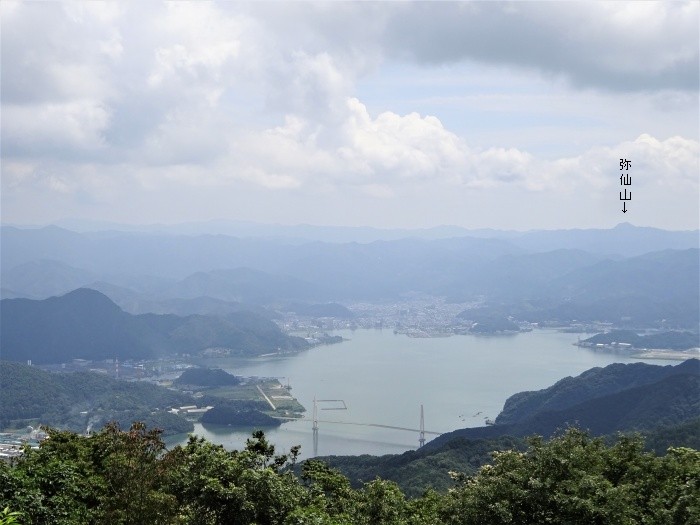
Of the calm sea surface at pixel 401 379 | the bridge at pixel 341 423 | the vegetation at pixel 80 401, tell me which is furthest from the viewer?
the vegetation at pixel 80 401

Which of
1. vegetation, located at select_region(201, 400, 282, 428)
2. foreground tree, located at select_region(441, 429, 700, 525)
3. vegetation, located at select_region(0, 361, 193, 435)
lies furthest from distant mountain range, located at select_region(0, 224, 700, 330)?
foreground tree, located at select_region(441, 429, 700, 525)

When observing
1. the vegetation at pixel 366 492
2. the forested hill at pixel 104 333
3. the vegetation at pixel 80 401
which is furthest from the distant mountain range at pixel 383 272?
the vegetation at pixel 366 492

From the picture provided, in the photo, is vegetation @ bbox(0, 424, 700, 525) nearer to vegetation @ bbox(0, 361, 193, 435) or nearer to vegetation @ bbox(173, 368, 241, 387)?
vegetation @ bbox(0, 361, 193, 435)

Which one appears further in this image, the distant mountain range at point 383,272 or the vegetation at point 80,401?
the distant mountain range at point 383,272

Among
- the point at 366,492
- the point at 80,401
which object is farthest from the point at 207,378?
the point at 366,492

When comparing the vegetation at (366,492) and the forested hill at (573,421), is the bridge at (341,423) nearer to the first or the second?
the forested hill at (573,421)

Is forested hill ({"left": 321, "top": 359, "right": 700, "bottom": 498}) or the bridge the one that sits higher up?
forested hill ({"left": 321, "top": 359, "right": 700, "bottom": 498})

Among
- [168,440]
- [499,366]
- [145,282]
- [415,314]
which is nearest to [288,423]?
[168,440]

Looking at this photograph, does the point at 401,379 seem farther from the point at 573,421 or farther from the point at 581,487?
the point at 581,487
